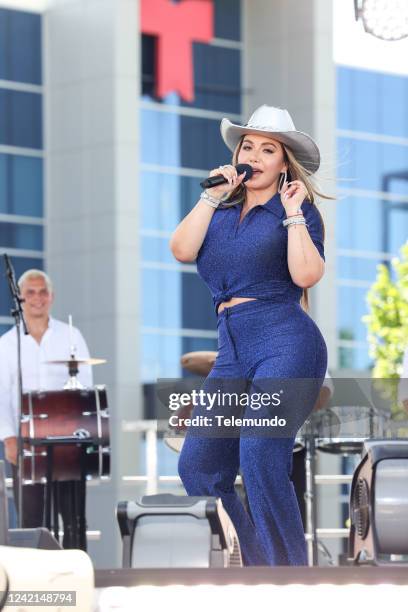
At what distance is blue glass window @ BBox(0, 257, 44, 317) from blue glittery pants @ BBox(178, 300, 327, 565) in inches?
655

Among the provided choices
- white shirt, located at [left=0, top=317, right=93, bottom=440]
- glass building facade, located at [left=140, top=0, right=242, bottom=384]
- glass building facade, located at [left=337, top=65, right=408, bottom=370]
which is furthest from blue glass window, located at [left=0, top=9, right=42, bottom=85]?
white shirt, located at [left=0, top=317, right=93, bottom=440]

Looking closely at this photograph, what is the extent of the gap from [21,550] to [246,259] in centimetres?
242

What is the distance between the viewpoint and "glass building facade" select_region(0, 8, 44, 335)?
71.9 feet

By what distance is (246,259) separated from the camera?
4.86m

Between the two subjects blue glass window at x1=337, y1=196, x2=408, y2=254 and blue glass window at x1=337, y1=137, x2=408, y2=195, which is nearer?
blue glass window at x1=337, y1=196, x2=408, y2=254

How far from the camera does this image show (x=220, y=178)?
4.82 meters

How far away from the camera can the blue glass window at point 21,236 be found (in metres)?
21.7

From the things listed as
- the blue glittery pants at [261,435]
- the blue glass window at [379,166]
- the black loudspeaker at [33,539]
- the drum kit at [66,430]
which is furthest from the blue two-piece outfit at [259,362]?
the blue glass window at [379,166]

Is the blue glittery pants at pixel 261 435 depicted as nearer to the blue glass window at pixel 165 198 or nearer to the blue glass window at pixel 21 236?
the blue glass window at pixel 21 236

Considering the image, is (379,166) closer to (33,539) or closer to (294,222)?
(294,222)

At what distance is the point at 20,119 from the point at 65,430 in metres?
14.1

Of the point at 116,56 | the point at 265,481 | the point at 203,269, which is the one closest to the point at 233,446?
the point at 265,481

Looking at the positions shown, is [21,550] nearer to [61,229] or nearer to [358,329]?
[61,229]

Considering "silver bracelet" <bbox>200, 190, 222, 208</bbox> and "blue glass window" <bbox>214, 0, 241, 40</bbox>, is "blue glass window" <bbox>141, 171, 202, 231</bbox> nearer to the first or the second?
"blue glass window" <bbox>214, 0, 241, 40</bbox>
